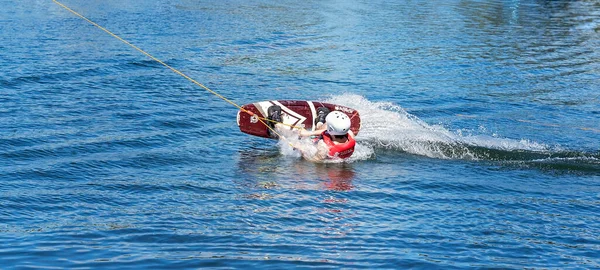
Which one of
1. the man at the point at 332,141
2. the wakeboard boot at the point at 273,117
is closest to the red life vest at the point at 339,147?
the man at the point at 332,141

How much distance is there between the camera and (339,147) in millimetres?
19031

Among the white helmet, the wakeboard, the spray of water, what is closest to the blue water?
the spray of water

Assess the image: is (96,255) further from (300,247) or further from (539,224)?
(539,224)

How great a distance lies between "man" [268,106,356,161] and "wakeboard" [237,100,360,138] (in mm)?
1400

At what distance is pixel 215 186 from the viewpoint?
1708cm

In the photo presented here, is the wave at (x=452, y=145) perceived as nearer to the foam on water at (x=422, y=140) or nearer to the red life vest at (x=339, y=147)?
the foam on water at (x=422, y=140)

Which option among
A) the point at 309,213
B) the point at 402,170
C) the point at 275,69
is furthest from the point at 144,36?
the point at 309,213

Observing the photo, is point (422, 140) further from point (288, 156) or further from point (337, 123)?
point (288, 156)

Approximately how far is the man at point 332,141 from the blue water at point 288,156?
432 mm

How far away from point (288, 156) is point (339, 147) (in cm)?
170

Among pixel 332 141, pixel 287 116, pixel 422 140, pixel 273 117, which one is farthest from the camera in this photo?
pixel 287 116

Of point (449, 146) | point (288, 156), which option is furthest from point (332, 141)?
point (449, 146)

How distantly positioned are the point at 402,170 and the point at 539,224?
4.41 meters

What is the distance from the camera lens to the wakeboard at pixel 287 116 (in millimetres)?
21234
